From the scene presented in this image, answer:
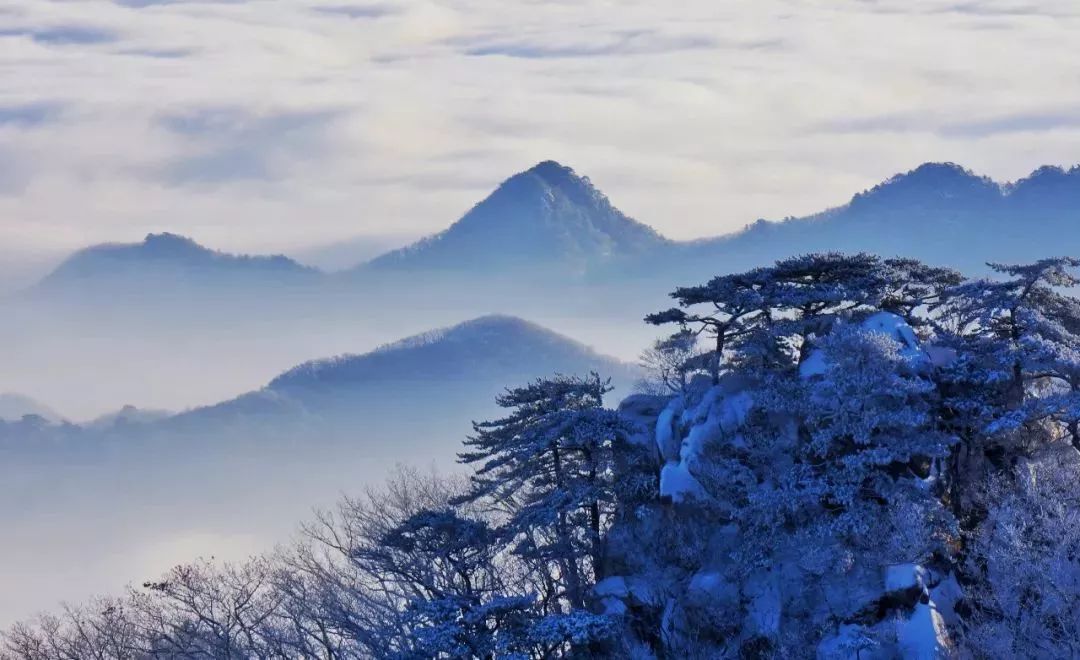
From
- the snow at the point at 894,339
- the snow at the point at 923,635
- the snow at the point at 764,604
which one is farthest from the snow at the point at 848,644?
the snow at the point at 894,339

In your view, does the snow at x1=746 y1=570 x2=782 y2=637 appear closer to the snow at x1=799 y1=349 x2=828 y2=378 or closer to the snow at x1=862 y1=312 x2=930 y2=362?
the snow at x1=799 y1=349 x2=828 y2=378

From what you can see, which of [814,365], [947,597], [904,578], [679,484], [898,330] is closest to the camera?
[904,578]

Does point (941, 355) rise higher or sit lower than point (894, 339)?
lower

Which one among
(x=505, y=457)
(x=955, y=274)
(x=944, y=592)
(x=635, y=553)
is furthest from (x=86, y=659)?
(x=955, y=274)

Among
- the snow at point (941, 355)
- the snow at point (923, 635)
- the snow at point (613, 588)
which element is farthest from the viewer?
the snow at point (613, 588)

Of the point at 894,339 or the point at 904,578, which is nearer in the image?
the point at 904,578

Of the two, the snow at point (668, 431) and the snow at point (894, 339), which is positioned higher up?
the snow at point (894, 339)

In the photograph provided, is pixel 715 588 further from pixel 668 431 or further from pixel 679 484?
pixel 668 431

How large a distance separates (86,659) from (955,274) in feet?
113

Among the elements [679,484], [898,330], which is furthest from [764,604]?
[898,330]

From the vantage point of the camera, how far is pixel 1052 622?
3334 cm

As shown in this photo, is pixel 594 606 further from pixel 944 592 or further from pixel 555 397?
pixel 944 592

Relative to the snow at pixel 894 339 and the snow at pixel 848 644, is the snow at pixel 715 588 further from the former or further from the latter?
the snow at pixel 894 339

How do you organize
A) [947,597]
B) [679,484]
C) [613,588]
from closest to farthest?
[947,597] < [679,484] < [613,588]
